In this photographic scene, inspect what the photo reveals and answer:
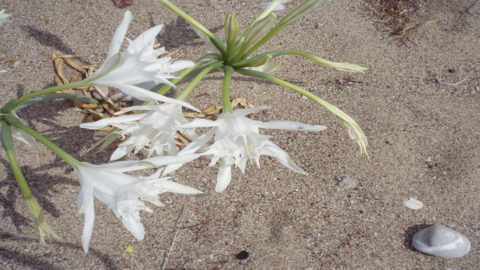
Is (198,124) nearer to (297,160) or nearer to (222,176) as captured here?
(222,176)

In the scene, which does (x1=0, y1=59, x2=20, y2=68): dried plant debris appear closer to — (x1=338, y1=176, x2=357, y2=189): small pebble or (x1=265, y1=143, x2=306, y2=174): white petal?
(x1=265, y1=143, x2=306, y2=174): white petal

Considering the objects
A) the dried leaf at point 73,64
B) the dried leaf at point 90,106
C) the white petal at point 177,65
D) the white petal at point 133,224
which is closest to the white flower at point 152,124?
the white petal at point 177,65

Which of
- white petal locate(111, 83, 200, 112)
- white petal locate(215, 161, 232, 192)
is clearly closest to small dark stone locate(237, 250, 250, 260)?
white petal locate(215, 161, 232, 192)

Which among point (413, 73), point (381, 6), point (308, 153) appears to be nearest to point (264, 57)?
point (308, 153)

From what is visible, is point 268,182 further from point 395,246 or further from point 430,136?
point 430,136

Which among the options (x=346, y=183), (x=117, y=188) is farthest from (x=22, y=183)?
(x=346, y=183)

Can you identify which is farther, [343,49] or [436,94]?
[343,49]
